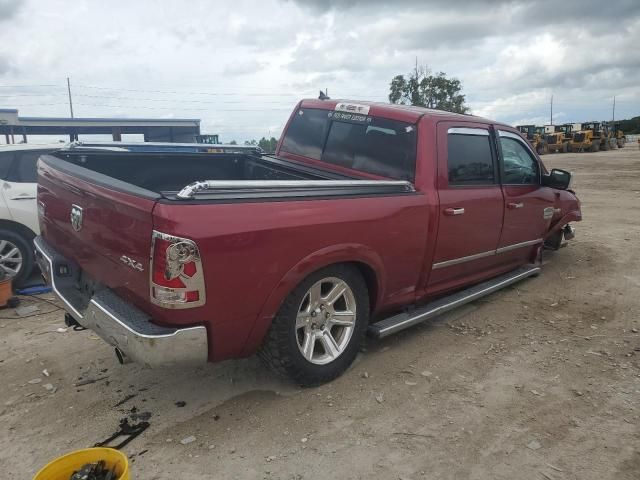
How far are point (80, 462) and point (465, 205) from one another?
3189mm

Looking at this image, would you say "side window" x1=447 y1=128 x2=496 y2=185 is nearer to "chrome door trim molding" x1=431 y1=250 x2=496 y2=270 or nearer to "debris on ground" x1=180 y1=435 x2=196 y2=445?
"chrome door trim molding" x1=431 y1=250 x2=496 y2=270

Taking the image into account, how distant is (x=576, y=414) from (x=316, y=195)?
209 centimetres

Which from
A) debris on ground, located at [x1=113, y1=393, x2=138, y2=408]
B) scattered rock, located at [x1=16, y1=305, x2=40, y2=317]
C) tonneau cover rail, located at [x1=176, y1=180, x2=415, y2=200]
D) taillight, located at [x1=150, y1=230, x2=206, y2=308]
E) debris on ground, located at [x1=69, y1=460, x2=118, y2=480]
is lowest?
debris on ground, located at [x1=113, y1=393, x2=138, y2=408]

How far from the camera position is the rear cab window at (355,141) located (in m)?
4.04

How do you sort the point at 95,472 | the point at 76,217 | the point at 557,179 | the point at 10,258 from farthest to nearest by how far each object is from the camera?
the point at 10,258 < the point at 557,179 < the point at 76,217 < the point at 95,472

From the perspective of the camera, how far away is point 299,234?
3.00m

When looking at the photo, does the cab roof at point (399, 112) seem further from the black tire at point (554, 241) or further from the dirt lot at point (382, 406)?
the black tire at point (554, 241)

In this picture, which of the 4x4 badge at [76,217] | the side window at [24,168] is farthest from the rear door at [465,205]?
the side window at [24,168]

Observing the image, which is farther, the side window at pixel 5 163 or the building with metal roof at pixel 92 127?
the building with metal roof at pixel 92 127

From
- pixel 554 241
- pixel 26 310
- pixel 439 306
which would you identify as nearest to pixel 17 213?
pixel 26 310

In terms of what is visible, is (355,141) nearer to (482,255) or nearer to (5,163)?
(482,255)

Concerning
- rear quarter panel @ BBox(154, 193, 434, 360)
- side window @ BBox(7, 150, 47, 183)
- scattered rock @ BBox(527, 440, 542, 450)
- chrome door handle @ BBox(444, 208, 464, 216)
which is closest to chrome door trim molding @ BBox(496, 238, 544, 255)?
chrome door handle @ BBox(444, 208, 464, 216)

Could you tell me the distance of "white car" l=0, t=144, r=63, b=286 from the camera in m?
5.79

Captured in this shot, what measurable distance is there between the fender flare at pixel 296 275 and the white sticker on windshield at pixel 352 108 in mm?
1530
